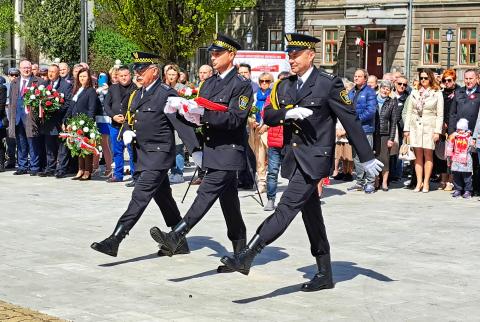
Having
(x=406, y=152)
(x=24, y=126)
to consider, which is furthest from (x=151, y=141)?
(x=24, y=126)

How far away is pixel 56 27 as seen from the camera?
175 ft

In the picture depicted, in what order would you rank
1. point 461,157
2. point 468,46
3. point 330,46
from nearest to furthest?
point 461,157 → point 468,46 → point 330,46

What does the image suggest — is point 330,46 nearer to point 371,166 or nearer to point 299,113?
point 371,166

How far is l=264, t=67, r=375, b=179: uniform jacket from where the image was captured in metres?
8.48

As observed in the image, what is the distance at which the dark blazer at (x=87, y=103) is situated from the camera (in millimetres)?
17391

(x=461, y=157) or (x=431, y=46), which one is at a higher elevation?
(x=431, y=46)

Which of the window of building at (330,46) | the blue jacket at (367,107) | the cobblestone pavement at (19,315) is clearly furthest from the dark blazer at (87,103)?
the window of building at (330,46)

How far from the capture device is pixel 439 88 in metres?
16.0

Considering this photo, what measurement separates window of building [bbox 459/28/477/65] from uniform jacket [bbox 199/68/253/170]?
4160 cm

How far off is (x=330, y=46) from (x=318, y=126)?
48.0 meters

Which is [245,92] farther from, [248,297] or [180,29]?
[180,29]

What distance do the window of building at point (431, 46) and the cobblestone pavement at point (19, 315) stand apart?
44593 millimetres

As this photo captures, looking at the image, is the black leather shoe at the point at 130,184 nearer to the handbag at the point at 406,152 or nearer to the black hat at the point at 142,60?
the handbag at the point at 406,152

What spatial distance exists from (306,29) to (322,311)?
50.3 metres
